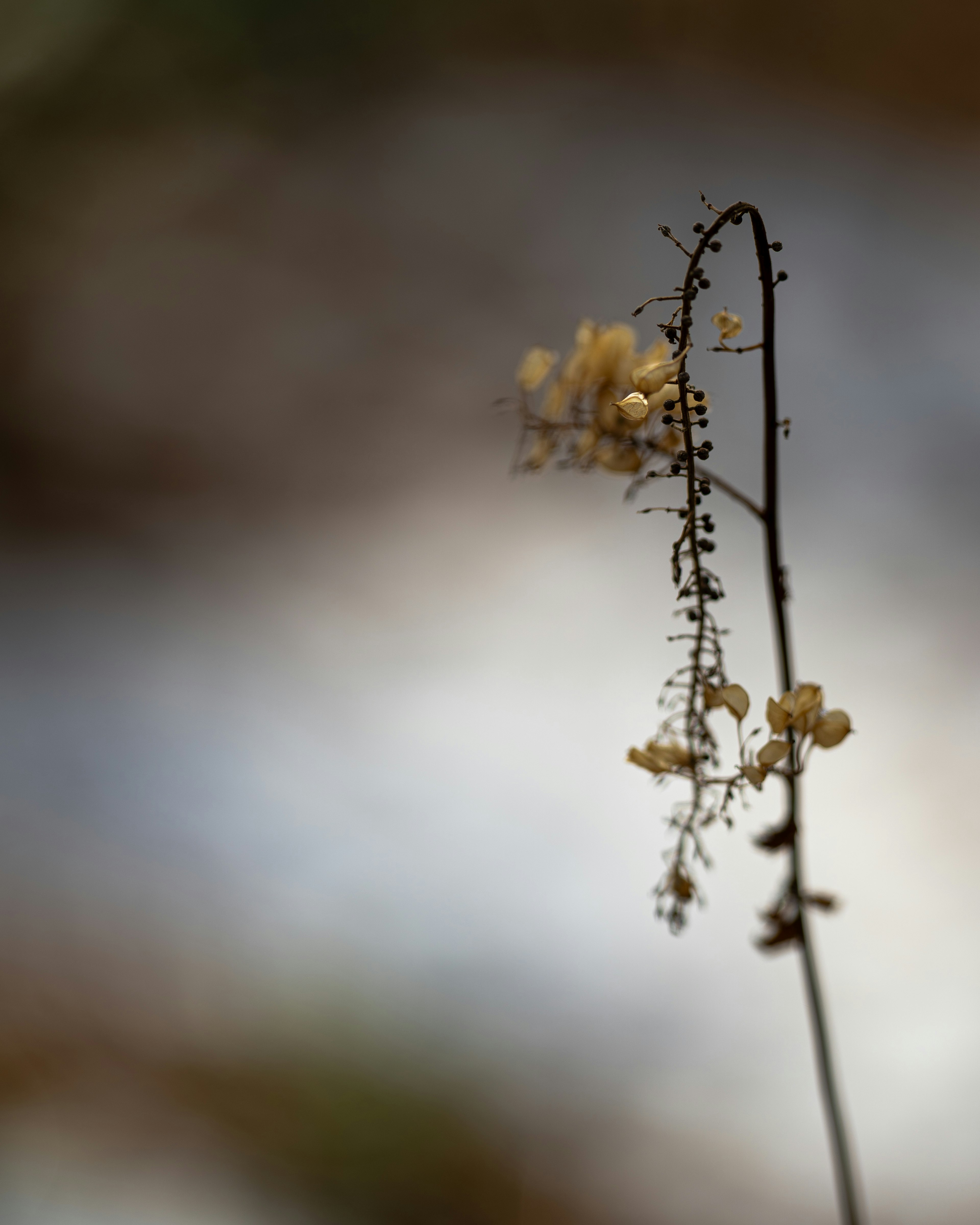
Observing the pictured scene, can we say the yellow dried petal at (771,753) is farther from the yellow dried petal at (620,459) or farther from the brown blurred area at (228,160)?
the brown blurred area at (228,160)

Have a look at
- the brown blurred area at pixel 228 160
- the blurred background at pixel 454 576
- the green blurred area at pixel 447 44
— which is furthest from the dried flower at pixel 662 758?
the green blurred area at pixel 447 44

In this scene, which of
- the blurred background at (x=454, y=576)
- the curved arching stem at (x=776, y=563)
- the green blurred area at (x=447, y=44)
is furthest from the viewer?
the green blurred area at (x=447, y=44)

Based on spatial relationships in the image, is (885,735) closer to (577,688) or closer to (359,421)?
(577,688)

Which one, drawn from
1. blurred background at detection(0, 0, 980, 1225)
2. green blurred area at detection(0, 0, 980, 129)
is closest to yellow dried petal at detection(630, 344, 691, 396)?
blurred background at detection(0, 0, 980, 1225)

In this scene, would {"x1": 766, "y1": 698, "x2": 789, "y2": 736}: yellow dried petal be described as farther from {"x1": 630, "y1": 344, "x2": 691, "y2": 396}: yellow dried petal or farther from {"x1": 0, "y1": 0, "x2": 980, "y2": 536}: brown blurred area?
{"x1": 0, "y1": 0, "x2": 980, "y2": 536}: brown blurred area

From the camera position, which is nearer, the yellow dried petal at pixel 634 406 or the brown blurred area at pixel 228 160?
the yellow dried petal at pixel 634 406

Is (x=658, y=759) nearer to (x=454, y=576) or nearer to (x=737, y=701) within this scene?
(x=737, y=701)

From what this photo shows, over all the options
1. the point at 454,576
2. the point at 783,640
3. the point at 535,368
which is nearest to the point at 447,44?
the point at 454,576

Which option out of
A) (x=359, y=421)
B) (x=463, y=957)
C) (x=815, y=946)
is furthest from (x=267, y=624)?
(x=815, y=946)

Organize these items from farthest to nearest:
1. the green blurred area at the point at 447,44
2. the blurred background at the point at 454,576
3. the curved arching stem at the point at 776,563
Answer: the green blurred area at the point at 447,44 → the blurred background at the point at 454,576 → the curved arching stem at the point at 776,563
